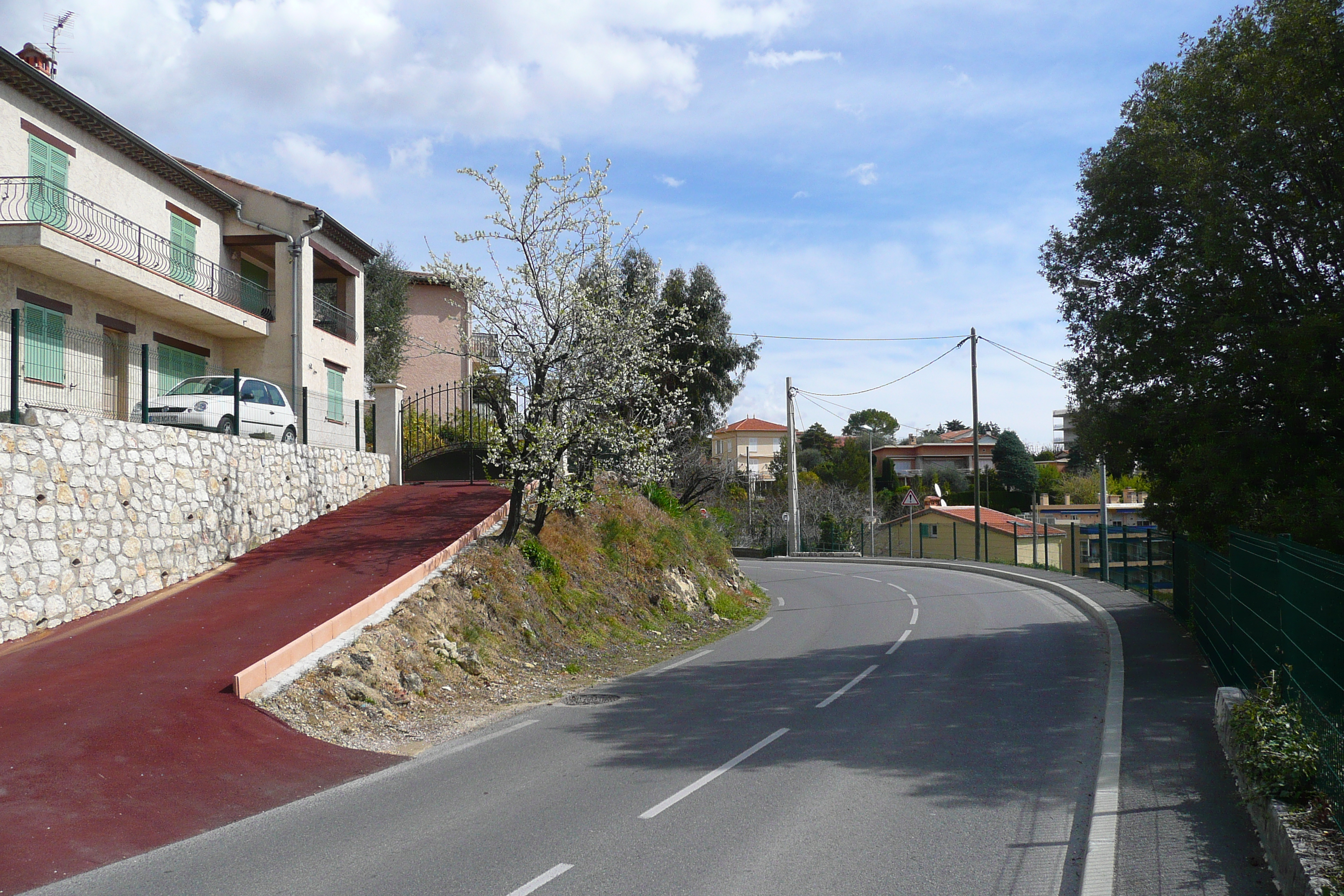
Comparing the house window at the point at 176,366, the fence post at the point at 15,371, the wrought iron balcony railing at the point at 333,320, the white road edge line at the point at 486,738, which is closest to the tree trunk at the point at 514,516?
the white road edge line at the point at 486,738

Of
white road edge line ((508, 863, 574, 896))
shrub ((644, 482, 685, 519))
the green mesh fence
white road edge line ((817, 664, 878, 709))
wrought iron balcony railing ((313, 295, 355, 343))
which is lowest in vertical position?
white road edge line ((817, 664, 878, 709))

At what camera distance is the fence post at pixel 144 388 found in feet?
43.2

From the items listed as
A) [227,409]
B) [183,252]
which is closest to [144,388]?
[227,409]

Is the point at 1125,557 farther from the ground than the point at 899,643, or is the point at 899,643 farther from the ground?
the point at 1125,557

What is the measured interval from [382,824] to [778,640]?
36.3 ft

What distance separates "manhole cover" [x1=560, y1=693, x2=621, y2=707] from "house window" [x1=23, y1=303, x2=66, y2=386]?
25.4ft

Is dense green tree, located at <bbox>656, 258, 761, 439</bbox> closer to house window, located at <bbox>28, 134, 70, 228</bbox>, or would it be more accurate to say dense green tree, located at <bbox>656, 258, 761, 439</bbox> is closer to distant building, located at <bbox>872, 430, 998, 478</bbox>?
house window, located at <bbox>28, 134, 70, 228</bbox>

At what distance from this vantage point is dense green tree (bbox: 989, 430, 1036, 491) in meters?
72.8

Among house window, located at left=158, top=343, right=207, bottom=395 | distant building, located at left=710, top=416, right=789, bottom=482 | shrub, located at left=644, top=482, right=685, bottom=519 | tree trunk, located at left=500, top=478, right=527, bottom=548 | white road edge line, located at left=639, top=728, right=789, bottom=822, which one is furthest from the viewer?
distant building, located at left=710, top=416, right=789, bottom=482

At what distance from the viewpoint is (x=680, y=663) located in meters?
14.7

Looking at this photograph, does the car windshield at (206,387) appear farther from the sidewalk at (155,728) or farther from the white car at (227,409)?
the sidewalk at (155,728)

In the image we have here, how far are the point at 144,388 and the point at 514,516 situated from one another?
5.76m

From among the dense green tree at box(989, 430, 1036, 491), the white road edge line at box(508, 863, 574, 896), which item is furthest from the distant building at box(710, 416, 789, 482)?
the white road edge line at box(508, 863, 574, 896)

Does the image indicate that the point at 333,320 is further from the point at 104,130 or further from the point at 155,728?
the point at 155,728
